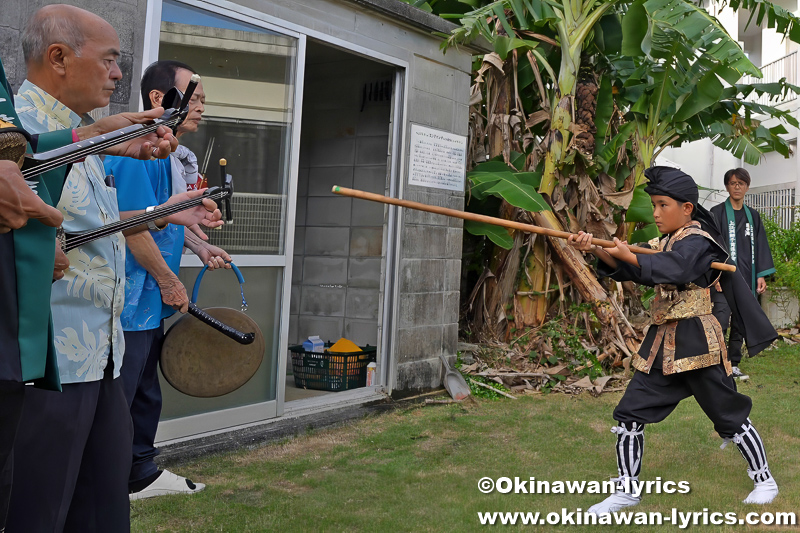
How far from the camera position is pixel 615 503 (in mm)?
3877

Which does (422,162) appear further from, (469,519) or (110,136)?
(110,136)

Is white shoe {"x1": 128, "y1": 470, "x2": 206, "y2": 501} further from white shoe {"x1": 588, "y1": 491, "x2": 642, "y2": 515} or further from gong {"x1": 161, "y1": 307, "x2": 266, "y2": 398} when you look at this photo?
white shoe {"x1": 588, "y1": 491, "x2": 642, "y2": 515}

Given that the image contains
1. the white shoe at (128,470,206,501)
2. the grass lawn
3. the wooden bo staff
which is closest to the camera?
the wooden bo staff

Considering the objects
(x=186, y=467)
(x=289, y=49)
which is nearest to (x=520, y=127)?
(x=289, y=49)

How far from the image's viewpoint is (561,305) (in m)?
7.79

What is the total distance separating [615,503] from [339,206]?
4.49 meters

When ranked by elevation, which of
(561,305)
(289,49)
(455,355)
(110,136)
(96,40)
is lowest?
(455,355)

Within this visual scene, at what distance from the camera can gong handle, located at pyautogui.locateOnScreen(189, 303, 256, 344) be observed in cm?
377

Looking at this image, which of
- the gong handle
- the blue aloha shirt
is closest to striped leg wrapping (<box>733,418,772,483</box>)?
the gong handle

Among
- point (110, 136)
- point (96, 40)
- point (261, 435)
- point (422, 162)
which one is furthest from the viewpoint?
point (422, 162)

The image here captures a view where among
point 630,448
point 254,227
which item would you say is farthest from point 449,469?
point 254,227

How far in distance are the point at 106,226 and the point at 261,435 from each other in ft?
10.2

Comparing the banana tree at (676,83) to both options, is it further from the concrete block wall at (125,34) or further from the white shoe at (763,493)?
the concrete block wall at (125,34)

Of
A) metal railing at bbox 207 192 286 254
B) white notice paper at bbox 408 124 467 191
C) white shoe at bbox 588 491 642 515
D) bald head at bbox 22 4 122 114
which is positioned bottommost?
white shoe at bbox 588 491 642 515
